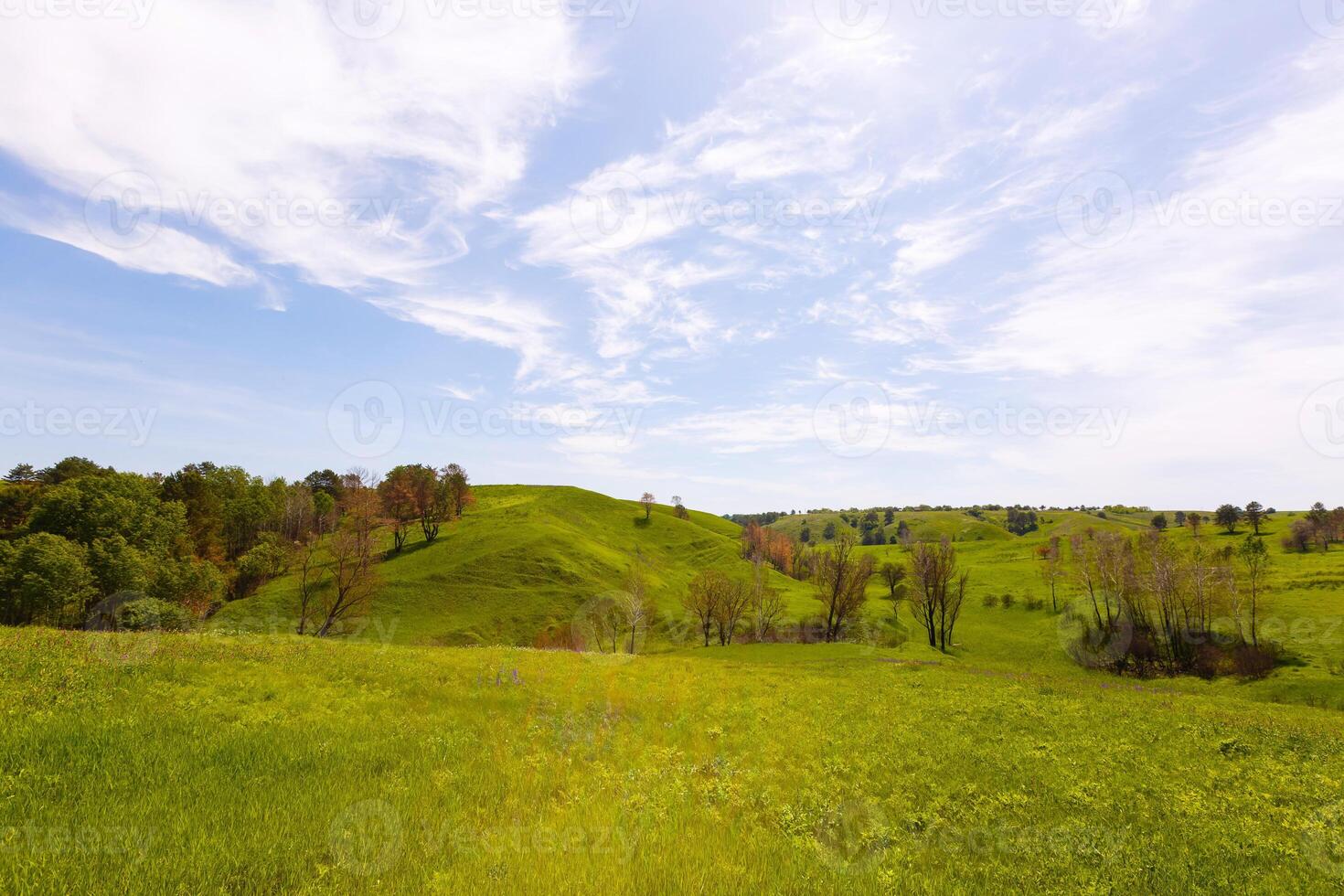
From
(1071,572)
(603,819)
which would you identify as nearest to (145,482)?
(603,819)

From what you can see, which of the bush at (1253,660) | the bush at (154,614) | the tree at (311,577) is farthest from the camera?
the tree at (311,577)

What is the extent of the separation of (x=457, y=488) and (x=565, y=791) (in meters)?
150

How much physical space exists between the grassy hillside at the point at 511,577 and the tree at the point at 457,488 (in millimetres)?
4586

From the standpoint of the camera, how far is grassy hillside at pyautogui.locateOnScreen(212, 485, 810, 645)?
309ft

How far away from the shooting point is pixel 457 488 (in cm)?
Answer: 15038

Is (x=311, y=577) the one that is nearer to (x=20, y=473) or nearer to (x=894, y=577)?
(x=20, y=473)

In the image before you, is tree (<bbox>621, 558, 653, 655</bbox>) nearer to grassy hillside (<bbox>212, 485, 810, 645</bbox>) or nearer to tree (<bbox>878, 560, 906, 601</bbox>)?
grassy hillside (<bbox>212, 485, 810, 645</bbox>)

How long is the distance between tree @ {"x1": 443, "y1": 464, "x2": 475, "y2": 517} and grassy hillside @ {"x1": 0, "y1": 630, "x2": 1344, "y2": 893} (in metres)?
133

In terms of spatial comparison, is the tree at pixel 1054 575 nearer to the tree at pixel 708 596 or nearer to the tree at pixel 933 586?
the tree at pixel 933 586

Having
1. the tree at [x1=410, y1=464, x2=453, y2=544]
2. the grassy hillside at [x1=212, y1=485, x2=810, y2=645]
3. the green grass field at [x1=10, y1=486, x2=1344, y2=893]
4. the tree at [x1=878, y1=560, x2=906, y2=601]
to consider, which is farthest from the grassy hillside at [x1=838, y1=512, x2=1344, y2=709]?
the tree at [x1=410, y1=464, x2=453, y2=544]

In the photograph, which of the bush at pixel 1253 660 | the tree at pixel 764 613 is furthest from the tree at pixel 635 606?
the bush at pixel 1253 660

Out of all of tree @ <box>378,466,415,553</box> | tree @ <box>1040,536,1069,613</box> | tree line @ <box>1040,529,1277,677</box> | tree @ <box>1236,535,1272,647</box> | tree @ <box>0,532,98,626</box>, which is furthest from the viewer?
tree @ <box>378,466,415,553</box>

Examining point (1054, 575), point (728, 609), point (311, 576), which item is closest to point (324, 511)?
point (311, 576)

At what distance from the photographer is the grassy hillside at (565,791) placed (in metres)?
7.40
